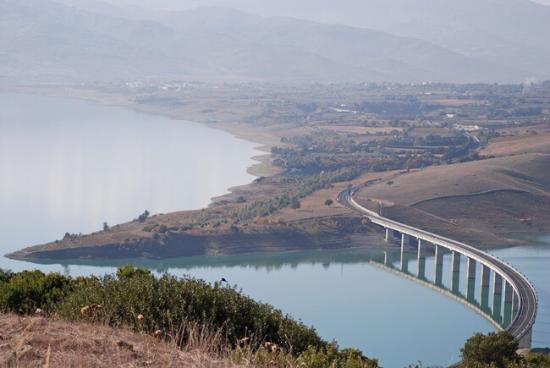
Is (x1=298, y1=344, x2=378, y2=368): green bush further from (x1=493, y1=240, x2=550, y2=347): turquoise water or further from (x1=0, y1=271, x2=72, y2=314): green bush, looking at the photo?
(x1=493, y1=240, x2=550, y2=347): turquoise water

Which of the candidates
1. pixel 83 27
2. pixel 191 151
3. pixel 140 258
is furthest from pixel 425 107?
pixel 83 27

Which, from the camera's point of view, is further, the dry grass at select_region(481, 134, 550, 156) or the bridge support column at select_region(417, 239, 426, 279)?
the dry grass at select_region(481, 134, 550, 156)

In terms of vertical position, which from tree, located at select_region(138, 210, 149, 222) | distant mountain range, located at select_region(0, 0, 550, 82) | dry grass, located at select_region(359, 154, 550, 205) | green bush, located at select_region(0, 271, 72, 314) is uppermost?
distant mountain range, located at select_region(0, 0, 550, 82)

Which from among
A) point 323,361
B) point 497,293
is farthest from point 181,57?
point 323,361

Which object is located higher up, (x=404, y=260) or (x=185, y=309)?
(x=185, y=309)

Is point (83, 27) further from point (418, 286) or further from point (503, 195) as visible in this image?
point (418, 286)

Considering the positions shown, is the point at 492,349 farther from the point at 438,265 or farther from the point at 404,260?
the point at 404,260

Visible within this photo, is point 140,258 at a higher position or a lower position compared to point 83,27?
lower

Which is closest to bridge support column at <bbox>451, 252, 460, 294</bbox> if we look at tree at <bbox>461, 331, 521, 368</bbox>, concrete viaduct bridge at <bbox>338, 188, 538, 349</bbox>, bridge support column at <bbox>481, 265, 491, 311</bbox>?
concrete viaduct bridge at <bbox>338, 188, 538, 349</bbox>
